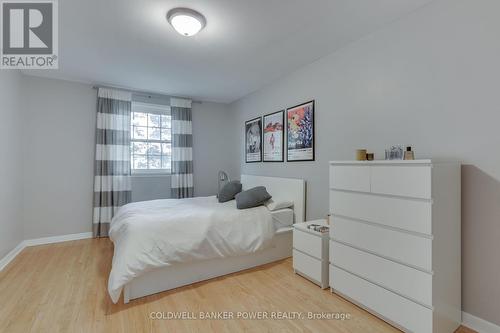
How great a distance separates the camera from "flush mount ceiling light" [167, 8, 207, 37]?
198 centimetres

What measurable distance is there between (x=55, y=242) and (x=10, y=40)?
278 centimetres

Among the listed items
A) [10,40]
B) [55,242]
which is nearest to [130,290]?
[55,242]

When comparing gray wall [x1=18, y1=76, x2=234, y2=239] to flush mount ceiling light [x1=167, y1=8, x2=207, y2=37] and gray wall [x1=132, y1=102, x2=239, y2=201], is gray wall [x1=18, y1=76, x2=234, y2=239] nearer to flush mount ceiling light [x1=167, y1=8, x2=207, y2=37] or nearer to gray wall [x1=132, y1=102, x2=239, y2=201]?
gray wall [x1=132, y1=102, x2=239, y2=201]

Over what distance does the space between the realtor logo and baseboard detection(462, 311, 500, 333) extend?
4057 millimetres

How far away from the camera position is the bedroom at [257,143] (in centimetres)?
170

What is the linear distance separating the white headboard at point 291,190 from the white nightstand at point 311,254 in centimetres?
50

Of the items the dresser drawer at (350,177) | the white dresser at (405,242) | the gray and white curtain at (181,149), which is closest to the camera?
the white dresser at (405,242)

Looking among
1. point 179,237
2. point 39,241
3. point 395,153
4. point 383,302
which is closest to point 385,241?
point 383,302

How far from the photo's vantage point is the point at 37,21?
220cm

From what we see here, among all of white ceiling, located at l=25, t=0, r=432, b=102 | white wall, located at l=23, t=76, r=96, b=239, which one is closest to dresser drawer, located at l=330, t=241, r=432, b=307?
white ceiling, located at l=25, t=0, r=432, b=102

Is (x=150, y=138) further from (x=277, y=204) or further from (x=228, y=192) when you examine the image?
(x=277, y=204)

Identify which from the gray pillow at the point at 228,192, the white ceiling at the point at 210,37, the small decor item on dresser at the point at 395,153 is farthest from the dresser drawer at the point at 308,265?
the white ceiling at the point at 210,37

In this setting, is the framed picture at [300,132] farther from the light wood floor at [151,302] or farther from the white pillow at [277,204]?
the light wood floor at [151,302]

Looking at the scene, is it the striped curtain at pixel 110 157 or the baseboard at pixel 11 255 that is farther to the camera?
the striped curtain at pixel 110 157
